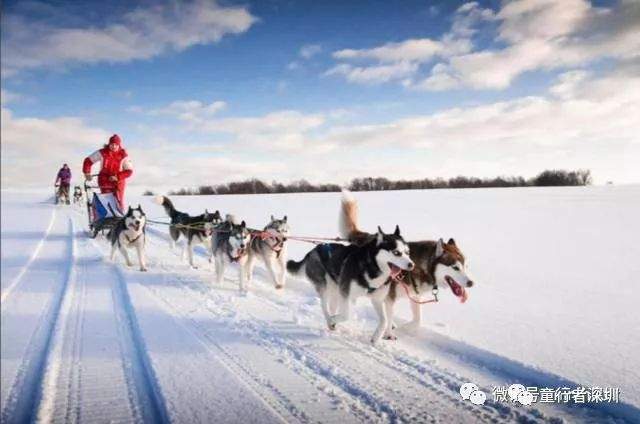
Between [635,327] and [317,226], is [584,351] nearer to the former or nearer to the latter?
[635,327]

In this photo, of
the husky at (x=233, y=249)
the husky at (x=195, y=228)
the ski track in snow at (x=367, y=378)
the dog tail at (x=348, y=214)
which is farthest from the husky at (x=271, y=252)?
the ski track in snow at (x=367, y=378)

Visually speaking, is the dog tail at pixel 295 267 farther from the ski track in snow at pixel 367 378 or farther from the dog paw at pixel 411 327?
the dog paw at pixel 411 327

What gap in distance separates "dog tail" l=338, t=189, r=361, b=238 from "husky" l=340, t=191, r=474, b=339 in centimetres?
54

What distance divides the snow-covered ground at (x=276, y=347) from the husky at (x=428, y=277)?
30 cm

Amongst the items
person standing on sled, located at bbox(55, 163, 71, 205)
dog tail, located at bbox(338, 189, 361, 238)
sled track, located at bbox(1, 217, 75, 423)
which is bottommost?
sled track, located at bbox(1, 217, 75, 423)

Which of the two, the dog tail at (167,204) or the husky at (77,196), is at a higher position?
the husky at (77,196)

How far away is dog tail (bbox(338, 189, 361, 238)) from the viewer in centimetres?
514

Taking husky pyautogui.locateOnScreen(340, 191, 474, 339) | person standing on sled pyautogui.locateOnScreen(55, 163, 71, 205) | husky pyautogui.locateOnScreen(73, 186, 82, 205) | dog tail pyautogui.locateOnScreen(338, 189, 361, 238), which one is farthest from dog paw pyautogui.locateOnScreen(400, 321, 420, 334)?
husky pyautogui.locateOnScreen(73, 186, 82, 205)

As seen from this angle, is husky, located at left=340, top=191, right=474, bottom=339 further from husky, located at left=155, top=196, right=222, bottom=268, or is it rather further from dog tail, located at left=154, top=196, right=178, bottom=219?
dog tail, located at left=154, top=196, right=178, bottom=219

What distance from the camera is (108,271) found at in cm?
643

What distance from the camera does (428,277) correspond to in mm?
4406

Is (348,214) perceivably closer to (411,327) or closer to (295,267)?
(295,267)

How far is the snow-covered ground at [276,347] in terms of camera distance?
2363 millimetres

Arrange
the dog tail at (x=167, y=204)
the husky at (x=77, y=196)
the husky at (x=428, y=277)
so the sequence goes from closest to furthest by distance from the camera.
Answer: the husky at (x=428, y=277) → the dog tail at (x=167, y=204) → the husky at (x=77, y=196)
